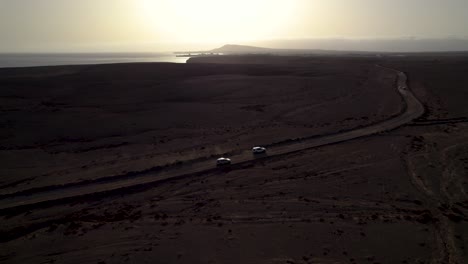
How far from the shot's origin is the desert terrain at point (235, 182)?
2055 cm

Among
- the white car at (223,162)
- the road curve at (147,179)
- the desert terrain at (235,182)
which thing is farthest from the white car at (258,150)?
the white car at (223,162)

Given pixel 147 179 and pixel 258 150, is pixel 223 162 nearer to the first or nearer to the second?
pixel 258 150

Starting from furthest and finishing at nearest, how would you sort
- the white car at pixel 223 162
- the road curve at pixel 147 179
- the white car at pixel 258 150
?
the white car at pixel 258 150 < the white car at pixel 223 162 < the road curve at pixel 147 179

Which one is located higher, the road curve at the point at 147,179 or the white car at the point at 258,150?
the white car at the point at 258,150

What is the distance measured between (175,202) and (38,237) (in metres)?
8.74

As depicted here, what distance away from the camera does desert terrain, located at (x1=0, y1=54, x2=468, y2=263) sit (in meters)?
20.5

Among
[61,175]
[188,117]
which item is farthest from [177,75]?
[61,175]

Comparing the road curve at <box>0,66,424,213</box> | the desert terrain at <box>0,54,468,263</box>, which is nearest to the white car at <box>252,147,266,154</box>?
the road curve at <box>0,66,424,213</box>

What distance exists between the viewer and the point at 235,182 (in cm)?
2900

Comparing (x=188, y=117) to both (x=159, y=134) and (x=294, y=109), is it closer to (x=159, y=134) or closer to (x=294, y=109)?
(x=159, y=134)

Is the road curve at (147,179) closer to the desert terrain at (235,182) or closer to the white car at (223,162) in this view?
the desert terrain at (235,182)

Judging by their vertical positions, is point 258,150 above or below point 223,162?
above

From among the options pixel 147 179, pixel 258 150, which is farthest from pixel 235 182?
pixel 147 179

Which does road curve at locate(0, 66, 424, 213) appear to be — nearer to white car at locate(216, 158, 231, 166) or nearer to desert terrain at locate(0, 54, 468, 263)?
desert terrain at locate(0, 54, 468, 263)
